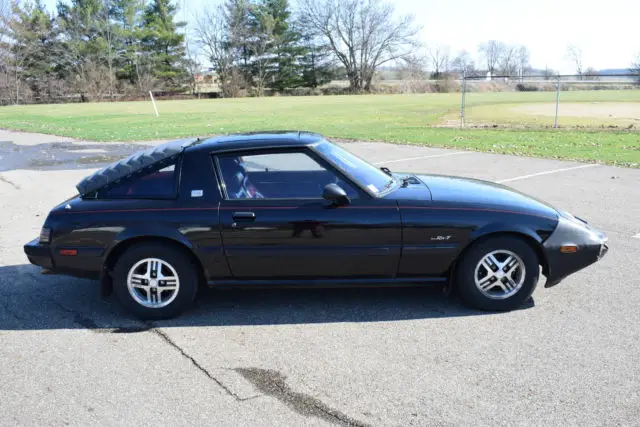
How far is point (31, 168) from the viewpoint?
45.0ft

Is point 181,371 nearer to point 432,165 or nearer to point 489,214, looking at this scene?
point 489,214

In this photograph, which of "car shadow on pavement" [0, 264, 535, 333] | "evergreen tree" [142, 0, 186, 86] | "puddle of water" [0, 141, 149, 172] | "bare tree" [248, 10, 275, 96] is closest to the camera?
"car shadow on pavement" [0, 264, 535, 333]

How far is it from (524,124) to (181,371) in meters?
21.8

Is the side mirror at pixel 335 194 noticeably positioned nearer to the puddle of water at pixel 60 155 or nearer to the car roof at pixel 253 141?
the car roof at pixel 253 141

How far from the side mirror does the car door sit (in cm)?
6

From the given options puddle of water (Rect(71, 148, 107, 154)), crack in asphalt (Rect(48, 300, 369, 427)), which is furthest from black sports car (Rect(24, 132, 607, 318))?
puddle of water (Rect(71, 148, 107, 154))

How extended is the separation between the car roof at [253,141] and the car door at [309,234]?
10.0 inches

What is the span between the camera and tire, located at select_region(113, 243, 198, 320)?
4.46 metres

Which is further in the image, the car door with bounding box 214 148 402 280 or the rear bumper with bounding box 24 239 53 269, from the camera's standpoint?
the rear bumper with bounding box 24 239 53 269

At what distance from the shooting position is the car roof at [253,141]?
4637mm

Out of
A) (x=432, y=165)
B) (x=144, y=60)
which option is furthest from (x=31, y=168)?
(x=144, y=60)

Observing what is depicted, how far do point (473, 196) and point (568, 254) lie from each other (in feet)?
2.71

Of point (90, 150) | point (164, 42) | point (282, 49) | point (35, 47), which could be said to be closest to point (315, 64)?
point (282, 49)

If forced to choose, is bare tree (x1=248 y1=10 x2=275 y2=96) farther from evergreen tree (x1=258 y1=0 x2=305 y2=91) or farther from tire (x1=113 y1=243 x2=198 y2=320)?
tire (x1=113 y1=243 x2=198 y2=320)
